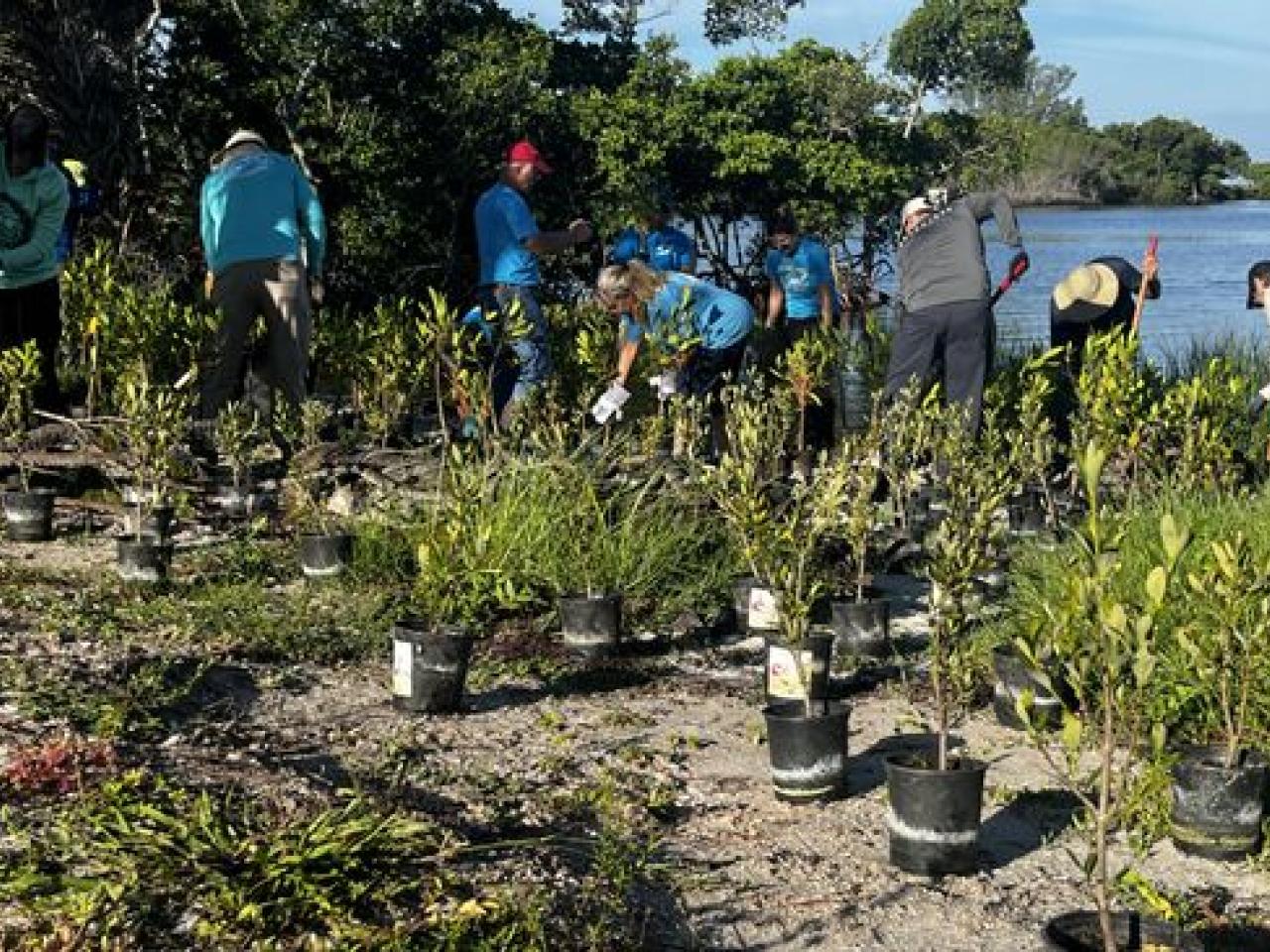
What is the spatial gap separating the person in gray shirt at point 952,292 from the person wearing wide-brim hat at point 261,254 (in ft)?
10.3

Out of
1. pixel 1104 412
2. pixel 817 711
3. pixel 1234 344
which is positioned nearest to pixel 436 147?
pixel 1234 344

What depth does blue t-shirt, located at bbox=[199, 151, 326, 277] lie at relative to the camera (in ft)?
27.2

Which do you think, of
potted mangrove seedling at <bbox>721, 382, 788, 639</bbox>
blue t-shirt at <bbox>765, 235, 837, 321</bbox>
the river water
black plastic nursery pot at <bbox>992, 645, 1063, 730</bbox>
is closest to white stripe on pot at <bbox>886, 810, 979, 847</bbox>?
black plastic nursery pot at <bbox>992, 645, 1063, 730</bbox>

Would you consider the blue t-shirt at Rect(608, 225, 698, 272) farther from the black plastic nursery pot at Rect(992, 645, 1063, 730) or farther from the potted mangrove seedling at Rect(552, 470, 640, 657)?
the black plastic nursery pot at Rect(992, 645, 1063, 730)

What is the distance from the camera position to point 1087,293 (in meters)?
9.05

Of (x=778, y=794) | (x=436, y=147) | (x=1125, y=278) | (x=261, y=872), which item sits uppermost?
(x=436, y=147)

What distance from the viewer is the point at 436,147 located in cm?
1419

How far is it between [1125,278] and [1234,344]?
3.14 meters

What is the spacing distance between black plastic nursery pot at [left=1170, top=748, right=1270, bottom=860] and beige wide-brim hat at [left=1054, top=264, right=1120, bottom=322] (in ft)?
18.7

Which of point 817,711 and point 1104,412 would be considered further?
point 1104,412

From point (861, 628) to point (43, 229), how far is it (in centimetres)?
506

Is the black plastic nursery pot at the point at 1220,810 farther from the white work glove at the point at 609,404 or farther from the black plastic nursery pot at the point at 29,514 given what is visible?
the black plastic nursery pot at the point at 29,514

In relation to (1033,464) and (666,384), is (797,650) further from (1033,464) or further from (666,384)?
(666,384)

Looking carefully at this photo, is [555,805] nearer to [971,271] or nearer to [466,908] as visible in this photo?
[466,908]
